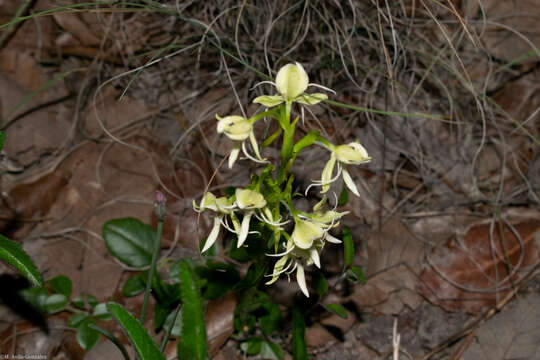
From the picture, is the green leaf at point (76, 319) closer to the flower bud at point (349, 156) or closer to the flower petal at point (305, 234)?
the flower petal at point (305, 234)

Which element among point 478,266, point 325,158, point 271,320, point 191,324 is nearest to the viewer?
point 191,324

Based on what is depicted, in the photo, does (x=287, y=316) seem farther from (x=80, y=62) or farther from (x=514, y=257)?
(x=80, y=62)

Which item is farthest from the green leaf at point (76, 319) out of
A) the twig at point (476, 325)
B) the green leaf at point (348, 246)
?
the twig at point (476, 325)

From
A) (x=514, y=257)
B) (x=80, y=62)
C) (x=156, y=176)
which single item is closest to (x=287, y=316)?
(x=156, y=176)

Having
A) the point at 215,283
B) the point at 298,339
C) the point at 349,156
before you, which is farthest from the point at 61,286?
the point at 349,156

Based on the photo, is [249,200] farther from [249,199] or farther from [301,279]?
[301,279]
